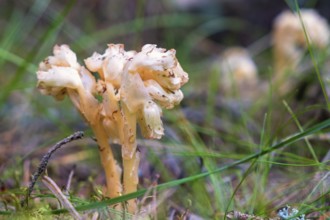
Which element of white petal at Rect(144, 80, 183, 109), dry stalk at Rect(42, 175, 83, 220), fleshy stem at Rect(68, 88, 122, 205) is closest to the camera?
dry stalk at Rect(42, 175, 83, 220)

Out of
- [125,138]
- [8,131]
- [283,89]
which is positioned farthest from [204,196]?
[283,89]

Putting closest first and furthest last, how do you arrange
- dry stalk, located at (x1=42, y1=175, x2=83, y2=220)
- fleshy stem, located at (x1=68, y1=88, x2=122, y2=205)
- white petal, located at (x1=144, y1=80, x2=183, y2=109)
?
dry stalk, located at (x1=42, y1=175, x2=83, y2=220)
white petal, located at (x1=144, y1=80, x2=183, y2=109)
fleshy stem, located at (x1=68, y1=88, x2=122, y2=205)

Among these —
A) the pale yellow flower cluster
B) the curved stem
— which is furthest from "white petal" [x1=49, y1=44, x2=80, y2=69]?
the curved stem

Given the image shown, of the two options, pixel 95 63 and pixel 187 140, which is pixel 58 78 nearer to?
pixel 95 63

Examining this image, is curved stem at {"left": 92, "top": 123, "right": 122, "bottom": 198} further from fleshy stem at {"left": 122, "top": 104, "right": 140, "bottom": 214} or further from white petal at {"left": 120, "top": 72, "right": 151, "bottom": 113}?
white petal at {"left": 120, "top": 72, "right": 151, "bottom": 113}

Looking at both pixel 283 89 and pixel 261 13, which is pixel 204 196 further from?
pixel 261 13

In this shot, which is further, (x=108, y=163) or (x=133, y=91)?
(x=108, y=163)

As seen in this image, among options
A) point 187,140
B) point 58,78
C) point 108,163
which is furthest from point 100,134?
point 187,140

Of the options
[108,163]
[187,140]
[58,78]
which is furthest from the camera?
[187,140]

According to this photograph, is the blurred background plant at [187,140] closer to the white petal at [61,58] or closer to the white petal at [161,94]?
the white petal at [161,94]

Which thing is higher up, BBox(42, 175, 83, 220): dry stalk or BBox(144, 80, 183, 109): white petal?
BBox(144, 80, 183, 109): white petal
